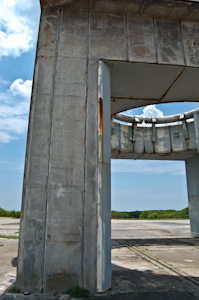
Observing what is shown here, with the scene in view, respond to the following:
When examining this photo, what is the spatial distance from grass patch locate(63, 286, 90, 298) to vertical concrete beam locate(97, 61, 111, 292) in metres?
0.32

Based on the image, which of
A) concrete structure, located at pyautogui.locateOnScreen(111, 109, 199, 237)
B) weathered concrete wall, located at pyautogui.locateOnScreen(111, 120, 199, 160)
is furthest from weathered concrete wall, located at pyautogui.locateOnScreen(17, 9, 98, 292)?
weathered concrete wall, located at pyautogui.locateOnScreen(111, 120, 199, 160)

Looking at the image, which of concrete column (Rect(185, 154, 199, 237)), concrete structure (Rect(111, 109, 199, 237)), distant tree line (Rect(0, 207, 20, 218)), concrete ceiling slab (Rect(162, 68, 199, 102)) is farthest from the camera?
distant tree line (Rect(0, 207, 20, 218))

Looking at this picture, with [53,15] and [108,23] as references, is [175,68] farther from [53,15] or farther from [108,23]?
[53,15]

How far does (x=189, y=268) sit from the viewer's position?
688 centimetres

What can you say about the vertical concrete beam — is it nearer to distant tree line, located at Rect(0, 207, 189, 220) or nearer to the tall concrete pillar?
the tall concrete pillar

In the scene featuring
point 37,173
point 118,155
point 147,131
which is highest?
point 147,131

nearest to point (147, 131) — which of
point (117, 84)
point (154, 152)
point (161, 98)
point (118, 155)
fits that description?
point (154, 152)

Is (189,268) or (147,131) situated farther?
(147,131)

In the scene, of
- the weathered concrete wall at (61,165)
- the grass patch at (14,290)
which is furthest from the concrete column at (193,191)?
the grass patch at (14,290)

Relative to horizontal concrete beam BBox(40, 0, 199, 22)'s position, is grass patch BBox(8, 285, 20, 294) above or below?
below

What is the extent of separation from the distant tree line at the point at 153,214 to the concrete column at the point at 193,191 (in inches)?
1176

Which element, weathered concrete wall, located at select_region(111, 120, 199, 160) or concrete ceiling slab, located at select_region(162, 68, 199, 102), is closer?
concrete ceiling slab, located at select_region(162, 68, 199, 102)

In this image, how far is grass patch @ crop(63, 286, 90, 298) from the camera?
4484mm

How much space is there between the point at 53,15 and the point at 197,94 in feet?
19.4
